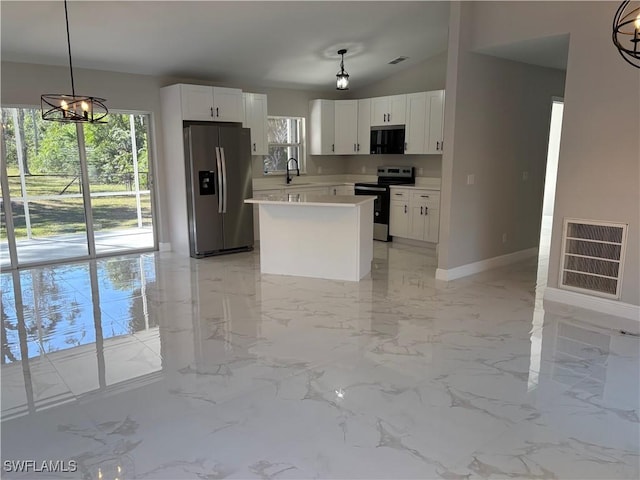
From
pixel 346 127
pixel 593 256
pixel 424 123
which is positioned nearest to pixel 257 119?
pixel 346 127

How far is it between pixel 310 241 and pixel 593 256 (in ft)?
8.96

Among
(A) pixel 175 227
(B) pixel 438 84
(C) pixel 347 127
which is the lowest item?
(A) pixel 175 227

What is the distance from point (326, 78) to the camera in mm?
7094

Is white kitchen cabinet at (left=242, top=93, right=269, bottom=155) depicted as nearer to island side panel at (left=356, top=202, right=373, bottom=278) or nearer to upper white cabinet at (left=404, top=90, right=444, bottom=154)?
upper white cabinet at (left=404, top=90, right=444, bottom=154)

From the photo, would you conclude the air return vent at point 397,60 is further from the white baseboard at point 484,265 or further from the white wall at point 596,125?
the white baseboard at point 484,265

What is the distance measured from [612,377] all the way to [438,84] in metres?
5.01

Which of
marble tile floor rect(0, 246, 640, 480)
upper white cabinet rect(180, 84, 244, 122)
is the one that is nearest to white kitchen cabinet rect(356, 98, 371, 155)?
upper white cabinet rect(180, 84, 244, 122)

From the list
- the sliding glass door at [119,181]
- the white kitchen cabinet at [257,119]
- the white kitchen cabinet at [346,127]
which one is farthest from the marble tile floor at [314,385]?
the white kitchen cabinet at [346,127]

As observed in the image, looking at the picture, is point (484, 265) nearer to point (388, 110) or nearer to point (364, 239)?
point (364, 239)

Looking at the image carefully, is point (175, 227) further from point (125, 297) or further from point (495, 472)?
point (495, 472)

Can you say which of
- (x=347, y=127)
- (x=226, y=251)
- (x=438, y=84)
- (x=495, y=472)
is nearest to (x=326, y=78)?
(x=347, y=127)

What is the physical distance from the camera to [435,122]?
6355mm

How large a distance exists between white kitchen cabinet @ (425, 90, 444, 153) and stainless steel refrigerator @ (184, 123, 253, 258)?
257 cm

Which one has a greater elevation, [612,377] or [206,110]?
[206,110]
